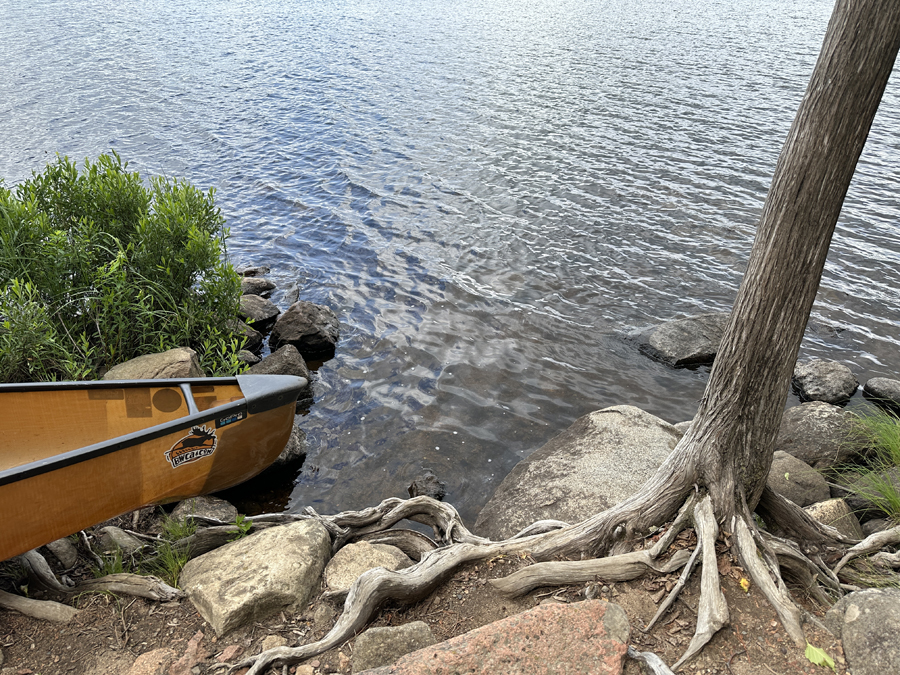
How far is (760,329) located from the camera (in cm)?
404

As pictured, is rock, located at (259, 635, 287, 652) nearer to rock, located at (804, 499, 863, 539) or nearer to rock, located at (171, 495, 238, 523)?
rock, located at (171, 495, 238, 523)

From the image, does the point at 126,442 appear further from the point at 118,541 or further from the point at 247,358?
the point at 247,358

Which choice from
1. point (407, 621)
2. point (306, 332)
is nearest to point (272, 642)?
point (407, 621)

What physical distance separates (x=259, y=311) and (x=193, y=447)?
5.14 metres

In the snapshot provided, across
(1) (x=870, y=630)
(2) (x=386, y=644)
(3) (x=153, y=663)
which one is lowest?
(3) (x=153, y=663)

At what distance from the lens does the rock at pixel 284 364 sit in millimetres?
8891

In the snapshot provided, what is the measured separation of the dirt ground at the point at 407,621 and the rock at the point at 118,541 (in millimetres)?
597

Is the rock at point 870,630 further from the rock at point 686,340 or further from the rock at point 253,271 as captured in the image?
the rock at point 253,271

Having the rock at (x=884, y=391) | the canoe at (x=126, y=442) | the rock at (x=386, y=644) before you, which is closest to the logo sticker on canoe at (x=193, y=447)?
the canoe at (x=126, y=442)

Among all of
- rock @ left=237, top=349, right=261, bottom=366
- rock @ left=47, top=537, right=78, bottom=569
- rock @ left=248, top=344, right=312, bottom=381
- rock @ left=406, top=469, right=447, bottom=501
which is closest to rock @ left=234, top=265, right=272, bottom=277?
rock @ left=237, top=349, right=261, bottom=366

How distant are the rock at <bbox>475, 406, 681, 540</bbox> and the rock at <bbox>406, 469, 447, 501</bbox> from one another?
67cm

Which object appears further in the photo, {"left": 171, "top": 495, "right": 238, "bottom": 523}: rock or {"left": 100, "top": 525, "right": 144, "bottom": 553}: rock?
{"left": 171, "top": 495, "right": 238, "bottom": 523}: rock

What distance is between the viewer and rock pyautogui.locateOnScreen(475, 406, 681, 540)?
6426 millimetres

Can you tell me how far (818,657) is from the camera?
3455 mm
